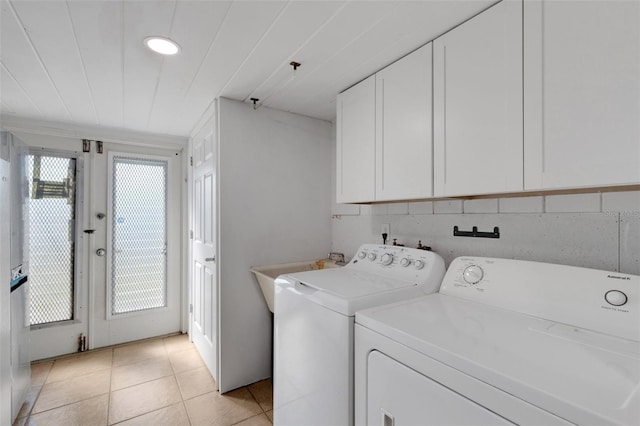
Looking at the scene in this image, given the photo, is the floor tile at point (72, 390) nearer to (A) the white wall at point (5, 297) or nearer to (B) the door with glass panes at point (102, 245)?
(A) the white wall at point (5, 297)

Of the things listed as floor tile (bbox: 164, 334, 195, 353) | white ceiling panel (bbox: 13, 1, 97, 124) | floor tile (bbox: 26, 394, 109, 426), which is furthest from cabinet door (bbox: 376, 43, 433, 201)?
floor tile (bbox: 164, 334, 195, 353)

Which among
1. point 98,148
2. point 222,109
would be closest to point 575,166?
point 222,109

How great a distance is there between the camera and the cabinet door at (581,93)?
838mm

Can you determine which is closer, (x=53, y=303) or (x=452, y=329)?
(x=452, y=329)

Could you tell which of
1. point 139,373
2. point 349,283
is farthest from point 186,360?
point 349,283

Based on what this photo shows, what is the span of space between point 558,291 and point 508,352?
43cm

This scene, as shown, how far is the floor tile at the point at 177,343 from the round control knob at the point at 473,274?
8.76 feet

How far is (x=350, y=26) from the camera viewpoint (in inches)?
Result: 52.0

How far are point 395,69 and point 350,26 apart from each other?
368 mm

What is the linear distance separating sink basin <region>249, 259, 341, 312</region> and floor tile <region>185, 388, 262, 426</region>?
63 centimetres

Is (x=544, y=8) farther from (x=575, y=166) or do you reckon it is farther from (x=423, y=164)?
(x=423, y=164)

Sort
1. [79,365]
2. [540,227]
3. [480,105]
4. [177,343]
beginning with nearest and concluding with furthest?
[480,105] → [540,227] → [79,365] → [177,343]

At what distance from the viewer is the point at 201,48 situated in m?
1.49

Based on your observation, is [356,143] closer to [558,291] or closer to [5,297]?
[558,291]
